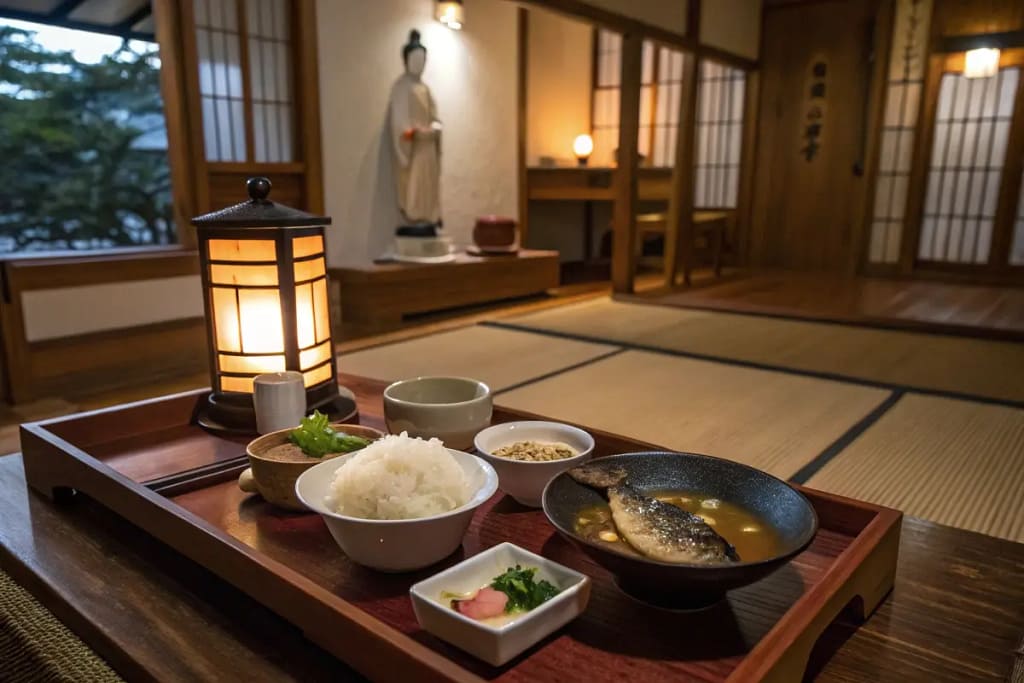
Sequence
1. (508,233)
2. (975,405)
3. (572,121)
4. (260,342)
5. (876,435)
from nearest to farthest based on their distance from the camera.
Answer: (260,342)
(876,435)
(975,405)
(508,233)
(572,121)

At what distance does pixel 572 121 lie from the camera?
698 cm

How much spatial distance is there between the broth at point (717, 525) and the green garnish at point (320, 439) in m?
0.39

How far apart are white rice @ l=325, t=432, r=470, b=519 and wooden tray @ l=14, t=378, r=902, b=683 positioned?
88mm

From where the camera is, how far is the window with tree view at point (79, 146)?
5.72 m

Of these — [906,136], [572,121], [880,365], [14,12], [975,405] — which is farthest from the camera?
[572,121]

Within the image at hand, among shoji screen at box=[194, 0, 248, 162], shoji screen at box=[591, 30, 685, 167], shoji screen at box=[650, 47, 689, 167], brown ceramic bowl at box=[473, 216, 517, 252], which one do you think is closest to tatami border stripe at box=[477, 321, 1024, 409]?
brown ceramic bowl at box=[473, 216, 517, 252]

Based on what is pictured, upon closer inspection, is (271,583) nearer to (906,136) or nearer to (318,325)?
(318,325)

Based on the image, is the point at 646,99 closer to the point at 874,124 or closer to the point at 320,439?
the point at 874,124

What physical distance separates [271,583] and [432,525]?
0.19 meters

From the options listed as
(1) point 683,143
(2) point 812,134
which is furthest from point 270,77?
(2) point 812,134

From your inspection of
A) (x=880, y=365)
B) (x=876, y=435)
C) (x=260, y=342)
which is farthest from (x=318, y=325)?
(x=880, y=365)

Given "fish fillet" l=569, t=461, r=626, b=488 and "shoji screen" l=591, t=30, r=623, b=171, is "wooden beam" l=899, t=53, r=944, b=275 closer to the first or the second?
"shoji screen" l=591, t=30, r=623, b=171

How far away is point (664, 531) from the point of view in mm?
797

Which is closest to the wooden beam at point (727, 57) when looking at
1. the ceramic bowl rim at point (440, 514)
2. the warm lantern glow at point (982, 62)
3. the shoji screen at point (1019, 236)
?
the warm lantern glow at point (982, 62)
